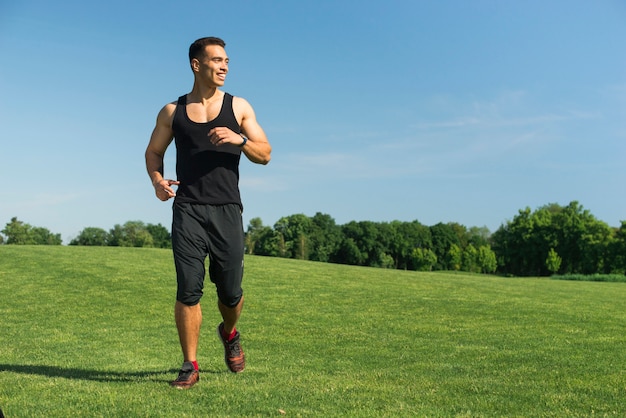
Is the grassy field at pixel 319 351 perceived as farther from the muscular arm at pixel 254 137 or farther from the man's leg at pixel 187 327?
the muscular arm at pixel 254 137

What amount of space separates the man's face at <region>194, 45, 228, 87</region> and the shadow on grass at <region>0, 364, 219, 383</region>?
285 centimetres

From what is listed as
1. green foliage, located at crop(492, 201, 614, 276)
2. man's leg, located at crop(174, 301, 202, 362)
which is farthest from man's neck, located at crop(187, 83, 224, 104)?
green foliage, located at crop(492, 201, 614, 276)

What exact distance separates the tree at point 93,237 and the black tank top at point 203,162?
10394 centimetres

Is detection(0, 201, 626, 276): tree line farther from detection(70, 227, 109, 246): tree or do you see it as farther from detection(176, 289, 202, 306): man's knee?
detection(176, 289, 202, 306): man's knee

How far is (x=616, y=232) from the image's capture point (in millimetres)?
78125

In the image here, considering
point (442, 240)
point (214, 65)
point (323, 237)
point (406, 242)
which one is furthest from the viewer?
point (442, 240)

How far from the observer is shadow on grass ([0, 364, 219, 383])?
5.86 metres

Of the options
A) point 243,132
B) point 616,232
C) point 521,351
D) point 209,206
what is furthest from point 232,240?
point 616,232

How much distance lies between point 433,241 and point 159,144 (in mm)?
104045

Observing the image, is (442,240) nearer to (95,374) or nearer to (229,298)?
(95,374)

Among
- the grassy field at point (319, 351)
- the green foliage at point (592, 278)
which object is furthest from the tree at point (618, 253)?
the grassy field at point (319, 351)

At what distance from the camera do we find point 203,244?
216 inches

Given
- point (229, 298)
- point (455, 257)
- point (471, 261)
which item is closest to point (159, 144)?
point (229, 298)

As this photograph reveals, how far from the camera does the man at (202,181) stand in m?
5.44
